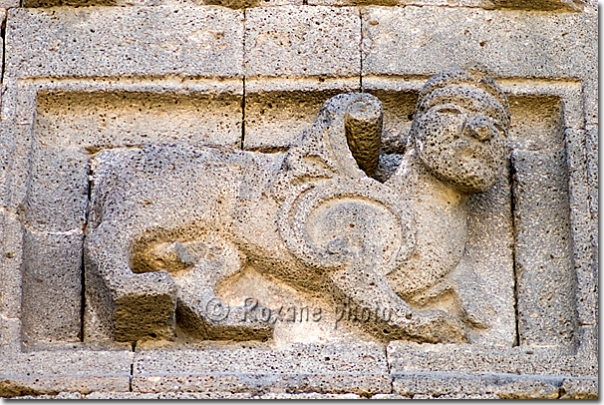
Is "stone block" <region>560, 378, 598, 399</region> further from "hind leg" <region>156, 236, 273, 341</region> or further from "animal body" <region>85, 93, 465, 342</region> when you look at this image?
"hind leg" <region>156, 236, 273, 341</region>

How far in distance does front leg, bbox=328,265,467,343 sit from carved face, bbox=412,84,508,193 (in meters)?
0.47

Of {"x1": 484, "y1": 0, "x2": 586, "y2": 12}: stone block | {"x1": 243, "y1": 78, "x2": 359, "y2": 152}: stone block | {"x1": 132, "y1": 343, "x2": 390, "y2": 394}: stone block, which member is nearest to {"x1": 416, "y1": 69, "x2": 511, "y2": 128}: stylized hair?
{"x1": 243, "y1": 78, "x2": 359, "y2": 152}: stone block

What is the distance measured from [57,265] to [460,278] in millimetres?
1485

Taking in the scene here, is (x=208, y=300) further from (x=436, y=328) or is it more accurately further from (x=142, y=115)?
(x=142, y=115)

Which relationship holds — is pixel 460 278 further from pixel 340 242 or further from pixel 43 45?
pixel 43 45

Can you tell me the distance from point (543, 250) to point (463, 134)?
22.3 inches

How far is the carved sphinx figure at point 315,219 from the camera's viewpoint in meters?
5.97

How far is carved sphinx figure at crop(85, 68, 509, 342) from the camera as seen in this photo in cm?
597

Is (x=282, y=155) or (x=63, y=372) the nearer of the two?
(x=63, y=372)

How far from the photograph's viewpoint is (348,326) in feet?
19.8

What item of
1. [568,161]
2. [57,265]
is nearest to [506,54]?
[568,161]

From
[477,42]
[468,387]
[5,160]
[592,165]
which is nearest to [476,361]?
[468,387]

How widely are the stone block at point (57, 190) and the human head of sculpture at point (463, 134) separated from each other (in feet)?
4.21

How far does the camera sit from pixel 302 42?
22.2 feet
